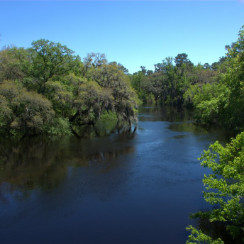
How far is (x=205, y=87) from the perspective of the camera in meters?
50.1

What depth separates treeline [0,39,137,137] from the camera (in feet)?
94.8

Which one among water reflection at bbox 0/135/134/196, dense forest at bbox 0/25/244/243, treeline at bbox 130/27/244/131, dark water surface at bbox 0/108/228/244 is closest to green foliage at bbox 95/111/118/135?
dense forest at bbox 0/25/244/243

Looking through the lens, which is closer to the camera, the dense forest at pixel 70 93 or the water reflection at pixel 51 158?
the water reflection at pixel 51 158

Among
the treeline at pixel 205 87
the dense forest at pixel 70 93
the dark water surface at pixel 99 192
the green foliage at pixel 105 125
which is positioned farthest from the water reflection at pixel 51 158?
the treeline at pixel 205 87

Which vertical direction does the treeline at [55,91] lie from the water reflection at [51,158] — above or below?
above

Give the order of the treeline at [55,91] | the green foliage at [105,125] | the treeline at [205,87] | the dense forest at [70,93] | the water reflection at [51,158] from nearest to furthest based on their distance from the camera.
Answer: the water reflection at [51,158]
the treeline at [205,87]
the dense forest at [70,93]
the treeline at [55,91]
the green foliage at [105,125]

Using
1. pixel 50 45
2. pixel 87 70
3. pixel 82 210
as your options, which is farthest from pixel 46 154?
pixel 87 70

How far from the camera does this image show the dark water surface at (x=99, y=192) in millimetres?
12711

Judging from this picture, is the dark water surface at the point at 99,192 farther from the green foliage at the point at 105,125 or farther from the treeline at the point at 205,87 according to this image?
the green foliage at the point at 105,125

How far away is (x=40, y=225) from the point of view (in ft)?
43.5

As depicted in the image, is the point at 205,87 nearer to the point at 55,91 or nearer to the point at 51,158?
the point at 55,91

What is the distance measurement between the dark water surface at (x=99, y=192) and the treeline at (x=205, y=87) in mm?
6882

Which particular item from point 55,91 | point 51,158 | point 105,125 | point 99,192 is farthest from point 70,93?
point 99,192

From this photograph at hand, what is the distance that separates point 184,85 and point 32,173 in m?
70.3
